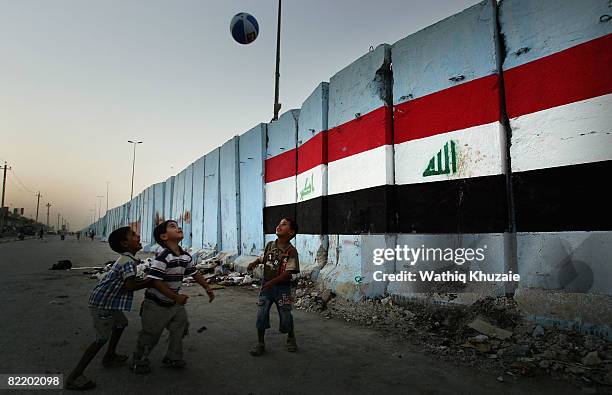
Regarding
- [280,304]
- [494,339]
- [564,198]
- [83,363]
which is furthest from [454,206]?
[83,363]

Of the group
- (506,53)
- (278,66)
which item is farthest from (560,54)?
(278,66)

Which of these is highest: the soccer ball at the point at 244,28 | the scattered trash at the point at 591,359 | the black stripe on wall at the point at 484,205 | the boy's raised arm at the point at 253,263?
the soccer ball at the point at 244,28

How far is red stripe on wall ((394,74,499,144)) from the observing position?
415 cm

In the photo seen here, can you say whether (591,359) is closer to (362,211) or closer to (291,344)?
(291,344)

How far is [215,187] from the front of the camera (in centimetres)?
1298

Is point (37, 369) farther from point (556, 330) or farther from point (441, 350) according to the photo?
point (556, 330)

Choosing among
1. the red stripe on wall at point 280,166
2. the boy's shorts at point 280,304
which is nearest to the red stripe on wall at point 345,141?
the red stripe on wall at point 280,166

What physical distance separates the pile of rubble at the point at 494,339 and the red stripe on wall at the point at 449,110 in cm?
214

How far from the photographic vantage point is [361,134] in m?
5.75

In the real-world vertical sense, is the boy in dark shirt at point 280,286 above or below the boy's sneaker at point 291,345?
above

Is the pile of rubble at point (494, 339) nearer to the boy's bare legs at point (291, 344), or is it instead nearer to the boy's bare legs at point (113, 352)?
the boy's bare legs at point (291, 344)

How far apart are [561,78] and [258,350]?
4036 millimetres

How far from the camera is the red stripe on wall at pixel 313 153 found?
6.69m

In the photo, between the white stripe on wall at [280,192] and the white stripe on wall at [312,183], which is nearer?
the white stripe on wall at [312,183]
